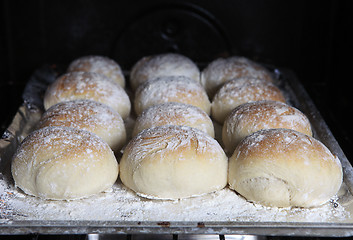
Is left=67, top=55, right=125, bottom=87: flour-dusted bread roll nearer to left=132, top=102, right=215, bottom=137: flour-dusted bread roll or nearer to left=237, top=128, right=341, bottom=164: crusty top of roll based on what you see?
left=132, top=102, right=215, bottom=137: flour-dusted bread roll

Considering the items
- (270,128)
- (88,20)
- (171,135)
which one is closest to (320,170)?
(270,128)

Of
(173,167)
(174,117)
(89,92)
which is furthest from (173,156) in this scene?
(89,92)

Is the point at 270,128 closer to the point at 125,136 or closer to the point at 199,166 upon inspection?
the point at 199,166

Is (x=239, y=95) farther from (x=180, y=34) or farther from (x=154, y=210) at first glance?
(x=154, y=210)

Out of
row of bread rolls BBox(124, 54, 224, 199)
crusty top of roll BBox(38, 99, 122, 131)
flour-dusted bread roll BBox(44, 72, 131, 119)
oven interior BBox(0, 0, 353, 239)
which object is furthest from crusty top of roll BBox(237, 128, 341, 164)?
oven interior BBox(0, 0, 353, 239)

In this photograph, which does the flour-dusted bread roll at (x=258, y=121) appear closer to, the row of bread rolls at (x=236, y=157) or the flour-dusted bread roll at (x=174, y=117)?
the row of bread rolls at (x=236, y=157)

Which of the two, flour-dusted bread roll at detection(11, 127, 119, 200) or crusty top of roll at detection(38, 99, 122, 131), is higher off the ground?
flour-dusted bread roll at detection(11, 127, 119, 200)
